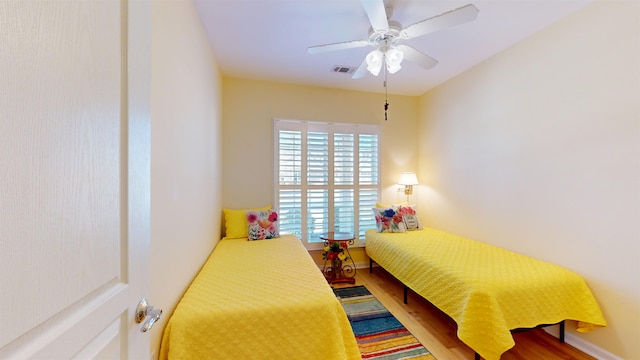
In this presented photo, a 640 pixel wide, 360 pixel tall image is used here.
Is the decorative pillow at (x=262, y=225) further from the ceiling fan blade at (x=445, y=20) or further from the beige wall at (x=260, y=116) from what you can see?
the ceiling fan blade at (x=445, y=20)

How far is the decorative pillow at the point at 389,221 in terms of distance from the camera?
347 centimetres

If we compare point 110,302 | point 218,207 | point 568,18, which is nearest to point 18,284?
point 110,302

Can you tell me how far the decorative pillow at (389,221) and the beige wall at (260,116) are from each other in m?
1.36

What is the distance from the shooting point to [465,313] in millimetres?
1791

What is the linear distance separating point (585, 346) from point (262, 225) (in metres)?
3.09

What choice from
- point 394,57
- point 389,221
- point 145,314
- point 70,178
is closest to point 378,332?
point 389,221

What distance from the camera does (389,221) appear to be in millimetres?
3498

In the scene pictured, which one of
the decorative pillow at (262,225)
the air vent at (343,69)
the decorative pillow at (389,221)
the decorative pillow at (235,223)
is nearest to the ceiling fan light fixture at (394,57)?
the air vent at (343,69)

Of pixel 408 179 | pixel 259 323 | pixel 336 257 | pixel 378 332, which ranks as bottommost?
pixel 378 332

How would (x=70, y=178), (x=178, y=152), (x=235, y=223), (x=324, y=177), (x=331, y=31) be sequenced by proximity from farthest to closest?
(x=324, y=177), (x=235, y=223), (x=331, y=31), (x=178, y=152), (x=70, y=178)

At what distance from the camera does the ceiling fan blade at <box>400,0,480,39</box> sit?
59.5 inches

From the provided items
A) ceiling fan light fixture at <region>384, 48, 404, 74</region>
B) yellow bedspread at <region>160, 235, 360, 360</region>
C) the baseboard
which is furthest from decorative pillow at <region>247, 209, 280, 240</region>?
the baseboard

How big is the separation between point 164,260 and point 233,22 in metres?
1.94

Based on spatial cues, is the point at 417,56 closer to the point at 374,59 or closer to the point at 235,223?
the point at 374,59
